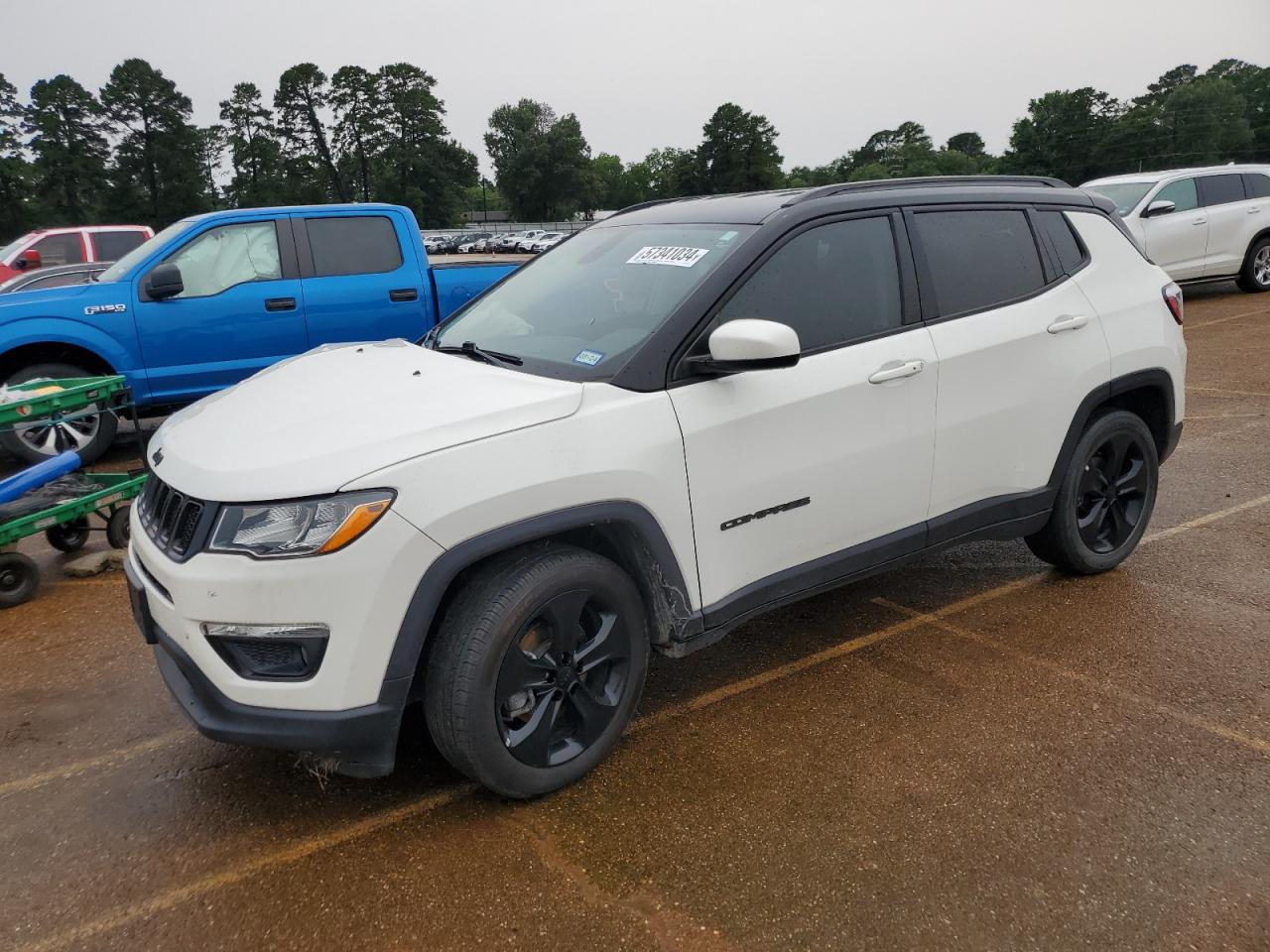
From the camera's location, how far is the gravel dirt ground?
231 centimetres

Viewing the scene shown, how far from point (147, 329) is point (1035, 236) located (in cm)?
626

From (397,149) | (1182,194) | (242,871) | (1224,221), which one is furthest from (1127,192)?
(397,149)

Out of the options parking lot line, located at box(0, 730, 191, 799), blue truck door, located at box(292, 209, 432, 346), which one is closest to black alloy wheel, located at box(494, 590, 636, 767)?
parking lot line, located at box(0, 730, 191, 799)

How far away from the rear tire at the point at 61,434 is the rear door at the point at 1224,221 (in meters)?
13.4

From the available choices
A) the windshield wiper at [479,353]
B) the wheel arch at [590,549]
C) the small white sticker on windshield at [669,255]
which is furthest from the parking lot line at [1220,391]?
the windshield wiper at [479,353]

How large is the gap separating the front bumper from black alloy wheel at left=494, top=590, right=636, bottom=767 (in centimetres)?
31

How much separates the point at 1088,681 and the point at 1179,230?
11390 millimetres

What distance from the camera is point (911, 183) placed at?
12.2ft

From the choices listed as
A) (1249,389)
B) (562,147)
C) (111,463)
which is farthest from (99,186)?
(1249,389)

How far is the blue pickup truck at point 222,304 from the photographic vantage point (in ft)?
22.6

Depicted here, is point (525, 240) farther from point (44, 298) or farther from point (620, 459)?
point (620, 459)

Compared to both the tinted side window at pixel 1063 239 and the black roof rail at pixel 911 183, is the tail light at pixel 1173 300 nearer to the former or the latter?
the tinted side window at pixel 1063 239

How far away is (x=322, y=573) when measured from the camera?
7.61 feet

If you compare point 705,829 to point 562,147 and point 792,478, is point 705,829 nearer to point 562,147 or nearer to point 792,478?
point 792,478
